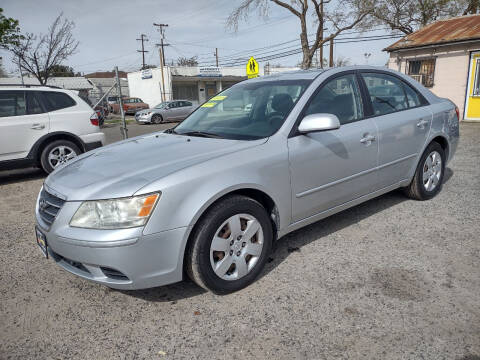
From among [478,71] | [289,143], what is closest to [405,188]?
[289,143]

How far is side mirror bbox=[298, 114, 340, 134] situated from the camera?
285 cm

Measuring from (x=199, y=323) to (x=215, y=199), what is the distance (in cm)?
82

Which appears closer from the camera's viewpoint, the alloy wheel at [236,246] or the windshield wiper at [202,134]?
the alloy wheel at [236,246]

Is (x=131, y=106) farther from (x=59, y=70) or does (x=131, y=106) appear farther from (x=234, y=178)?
(x=234, y=178)

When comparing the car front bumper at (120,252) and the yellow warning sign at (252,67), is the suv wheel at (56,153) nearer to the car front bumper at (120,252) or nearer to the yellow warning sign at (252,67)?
the car front bumper at (120,252)

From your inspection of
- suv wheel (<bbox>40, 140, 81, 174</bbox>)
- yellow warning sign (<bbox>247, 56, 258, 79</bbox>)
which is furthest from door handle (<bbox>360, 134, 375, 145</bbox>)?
yellow warning sign (<bbox>247, 56, 258, 79</bbox>)

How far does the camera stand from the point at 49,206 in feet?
8.61

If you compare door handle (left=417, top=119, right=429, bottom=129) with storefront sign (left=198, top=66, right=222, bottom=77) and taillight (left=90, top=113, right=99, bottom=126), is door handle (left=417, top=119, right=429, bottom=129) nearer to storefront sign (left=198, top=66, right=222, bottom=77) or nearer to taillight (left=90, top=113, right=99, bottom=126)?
taillight (left=90, top=113, right=99, bottom=126)

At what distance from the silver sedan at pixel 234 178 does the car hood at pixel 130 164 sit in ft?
0.04

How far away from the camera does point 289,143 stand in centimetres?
294

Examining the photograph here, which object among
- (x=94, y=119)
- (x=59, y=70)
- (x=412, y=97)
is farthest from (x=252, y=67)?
(x=59, y=70)

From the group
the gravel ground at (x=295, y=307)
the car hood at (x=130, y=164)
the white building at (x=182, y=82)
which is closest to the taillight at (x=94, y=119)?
the gravel ground at (x=295, y=307)

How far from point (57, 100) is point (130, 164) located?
198 inches

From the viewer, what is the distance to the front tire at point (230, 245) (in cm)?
245
